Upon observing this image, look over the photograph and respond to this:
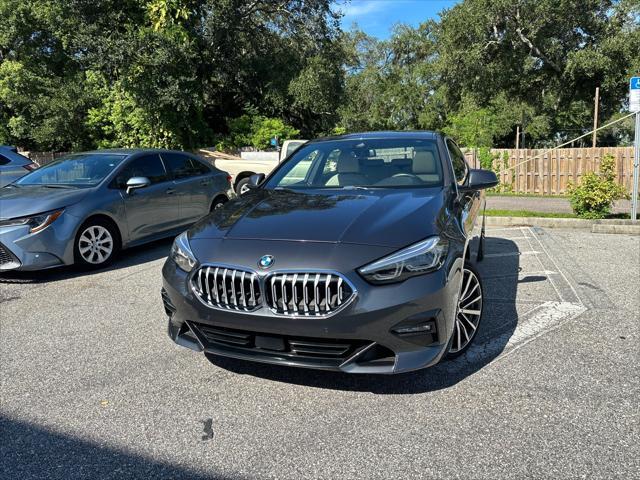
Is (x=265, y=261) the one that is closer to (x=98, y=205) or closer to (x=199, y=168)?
(x=98, y=205)

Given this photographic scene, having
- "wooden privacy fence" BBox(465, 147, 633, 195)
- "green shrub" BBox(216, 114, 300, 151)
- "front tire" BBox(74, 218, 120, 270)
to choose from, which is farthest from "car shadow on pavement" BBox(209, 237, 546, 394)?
"green shrub" BBox(216, 114, 300, 151)

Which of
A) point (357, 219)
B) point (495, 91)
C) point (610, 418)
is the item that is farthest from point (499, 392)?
point (495, 91)

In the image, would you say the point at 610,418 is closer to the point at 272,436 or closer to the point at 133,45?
the point at 272,436

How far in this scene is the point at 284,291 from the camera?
2879 mm

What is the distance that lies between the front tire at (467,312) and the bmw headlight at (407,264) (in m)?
0.53

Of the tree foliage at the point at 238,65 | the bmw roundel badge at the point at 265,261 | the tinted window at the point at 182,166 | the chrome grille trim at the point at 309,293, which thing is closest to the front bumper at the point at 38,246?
the tinted window at the point at 182,166

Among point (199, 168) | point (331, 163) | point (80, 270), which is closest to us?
point (331, 163)

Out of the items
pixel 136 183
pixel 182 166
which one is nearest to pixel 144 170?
pixel 136 183

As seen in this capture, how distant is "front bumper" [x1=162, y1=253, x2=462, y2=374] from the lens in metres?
2.82

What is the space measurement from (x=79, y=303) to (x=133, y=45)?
63.1 ft

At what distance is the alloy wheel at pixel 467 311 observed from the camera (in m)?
3.54

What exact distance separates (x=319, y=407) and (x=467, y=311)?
52.6 inches

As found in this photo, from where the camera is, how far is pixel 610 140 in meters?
38.5

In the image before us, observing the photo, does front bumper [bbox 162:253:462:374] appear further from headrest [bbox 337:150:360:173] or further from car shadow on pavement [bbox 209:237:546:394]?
headrest [bbox 337:150:360:173]
